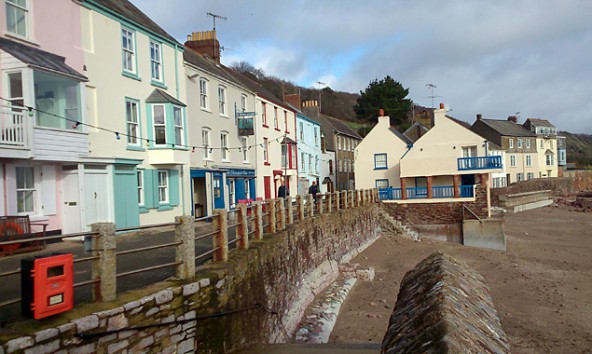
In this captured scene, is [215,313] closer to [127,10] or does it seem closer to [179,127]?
[179,127]

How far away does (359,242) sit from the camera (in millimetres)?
23766

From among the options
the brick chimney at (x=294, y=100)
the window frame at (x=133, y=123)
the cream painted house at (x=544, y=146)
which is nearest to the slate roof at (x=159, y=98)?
Result: the window frame at (x=133, y=123)

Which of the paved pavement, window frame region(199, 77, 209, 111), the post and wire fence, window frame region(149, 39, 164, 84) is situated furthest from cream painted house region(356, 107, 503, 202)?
the paved pavement

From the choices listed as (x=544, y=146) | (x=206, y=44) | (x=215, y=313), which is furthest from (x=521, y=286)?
(x=544, y=146)

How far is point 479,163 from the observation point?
99.0 ft

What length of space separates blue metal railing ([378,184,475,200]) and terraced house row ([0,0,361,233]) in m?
12.6

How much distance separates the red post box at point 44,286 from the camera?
4.60 m

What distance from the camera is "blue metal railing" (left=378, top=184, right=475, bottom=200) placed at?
95.8 ft

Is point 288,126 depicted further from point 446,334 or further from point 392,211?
point 446,334

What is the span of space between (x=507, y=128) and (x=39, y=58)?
58.6 meters

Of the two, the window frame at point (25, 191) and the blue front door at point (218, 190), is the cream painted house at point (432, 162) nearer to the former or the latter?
the blue front door at point (218, 190)

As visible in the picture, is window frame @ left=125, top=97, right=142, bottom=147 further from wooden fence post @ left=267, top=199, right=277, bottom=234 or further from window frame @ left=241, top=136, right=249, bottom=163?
window frame @ left=241, top=136, right=249, bottom=163

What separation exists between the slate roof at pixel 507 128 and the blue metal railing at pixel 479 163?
93.3ft

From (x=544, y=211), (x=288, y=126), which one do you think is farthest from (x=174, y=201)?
(x=544, y=211)
